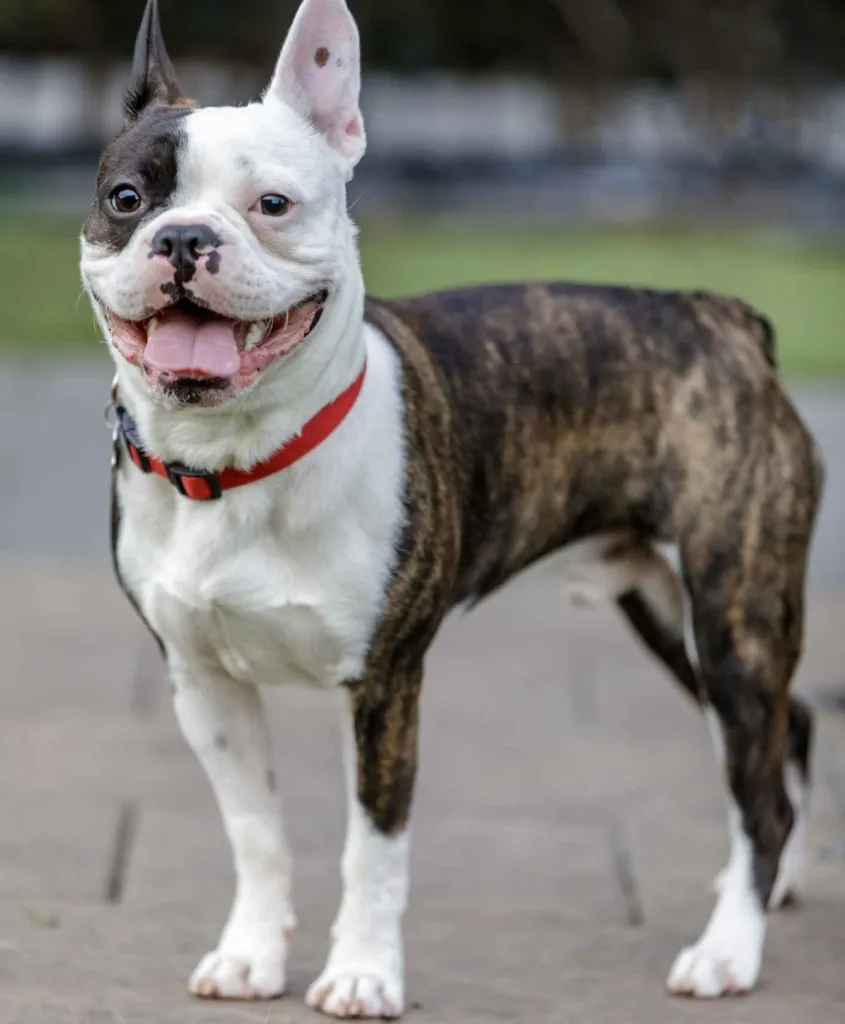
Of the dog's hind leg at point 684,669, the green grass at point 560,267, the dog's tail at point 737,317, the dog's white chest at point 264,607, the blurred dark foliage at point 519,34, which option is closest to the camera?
the dog's white chest at point 264,607

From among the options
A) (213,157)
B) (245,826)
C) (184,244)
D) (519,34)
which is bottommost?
(519,34)

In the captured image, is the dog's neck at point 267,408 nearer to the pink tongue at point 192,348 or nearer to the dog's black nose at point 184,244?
the pink tongue at point 192,348

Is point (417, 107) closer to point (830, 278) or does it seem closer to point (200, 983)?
point (830, 278)

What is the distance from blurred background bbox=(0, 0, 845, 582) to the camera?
22.5 meters

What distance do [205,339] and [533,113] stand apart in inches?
887

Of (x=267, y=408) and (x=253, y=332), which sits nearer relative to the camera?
(x=253, y=332)

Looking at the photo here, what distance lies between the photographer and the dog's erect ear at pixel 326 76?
150 inches

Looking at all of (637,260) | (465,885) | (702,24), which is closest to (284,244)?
(465,885)

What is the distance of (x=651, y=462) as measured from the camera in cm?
454

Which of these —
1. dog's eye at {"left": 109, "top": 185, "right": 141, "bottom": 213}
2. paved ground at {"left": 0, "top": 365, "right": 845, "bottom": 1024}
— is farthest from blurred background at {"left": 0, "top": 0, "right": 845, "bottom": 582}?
dog's eye at {"left": 109, "top": 185, "right": 141, "bottom": 213}

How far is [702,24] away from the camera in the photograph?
1025 inches

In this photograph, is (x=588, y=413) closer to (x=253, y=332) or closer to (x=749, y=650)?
(x=749, y=650)

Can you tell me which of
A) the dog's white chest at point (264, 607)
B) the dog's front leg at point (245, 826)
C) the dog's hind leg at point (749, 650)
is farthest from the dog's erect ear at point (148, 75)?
the dog's hind leg at point (749, 650)

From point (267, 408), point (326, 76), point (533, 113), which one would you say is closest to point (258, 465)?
point (267, 408)
